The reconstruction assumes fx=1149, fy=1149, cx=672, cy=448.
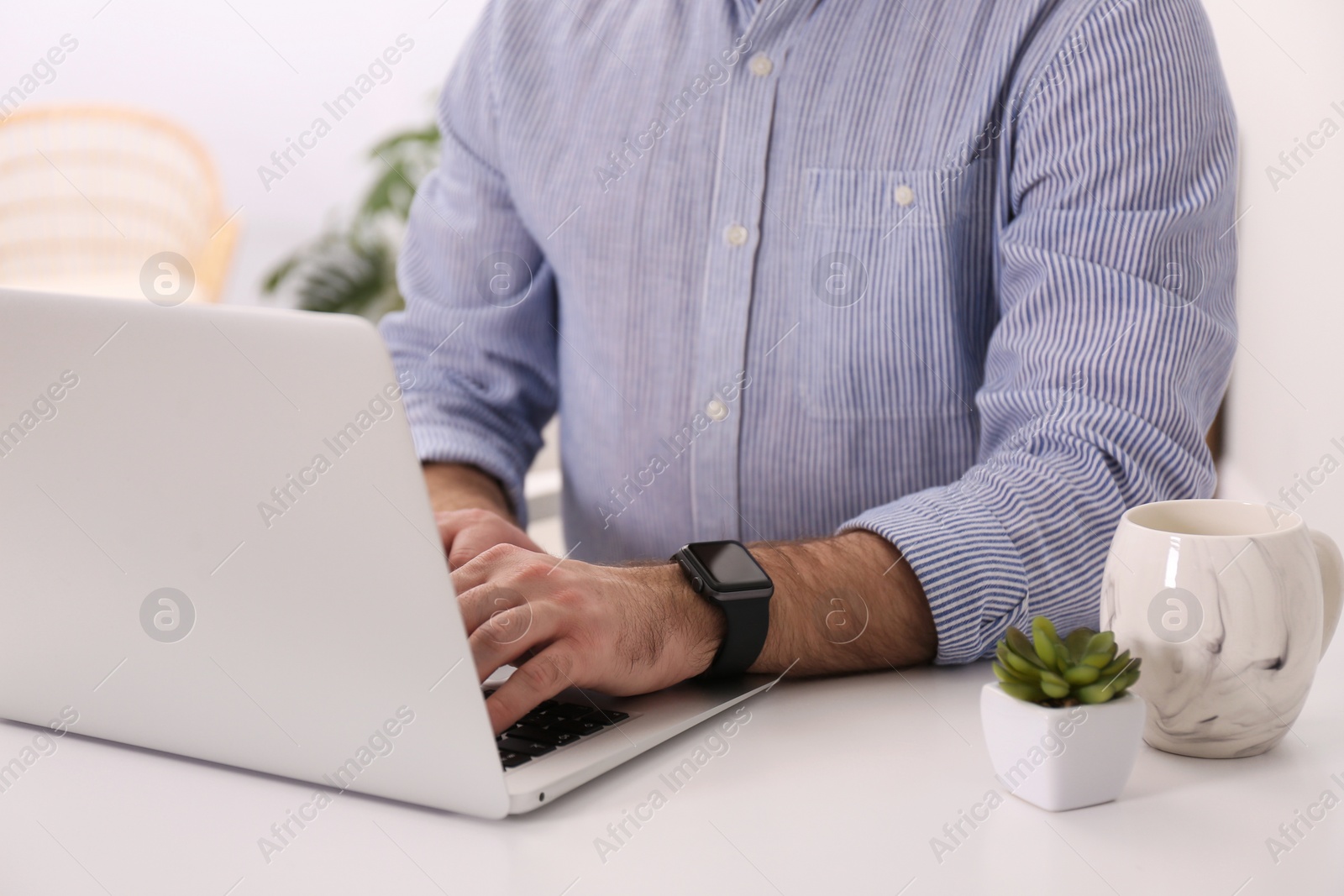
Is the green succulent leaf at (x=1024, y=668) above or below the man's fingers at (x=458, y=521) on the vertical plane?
above

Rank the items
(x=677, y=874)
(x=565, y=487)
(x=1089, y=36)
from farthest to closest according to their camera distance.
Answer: (x=565, y=487) < (x=1089, y=36) < (x=677, y=874)

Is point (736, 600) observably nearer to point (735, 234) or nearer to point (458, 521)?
point (458, 521)

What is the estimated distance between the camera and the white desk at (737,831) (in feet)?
1.56

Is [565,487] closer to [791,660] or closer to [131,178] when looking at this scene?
[791,660]

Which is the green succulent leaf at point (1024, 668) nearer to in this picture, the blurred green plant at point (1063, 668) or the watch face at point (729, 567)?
the blurred green plant at point (1063, 668)

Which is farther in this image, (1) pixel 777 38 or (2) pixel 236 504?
(1) pixel 777 38

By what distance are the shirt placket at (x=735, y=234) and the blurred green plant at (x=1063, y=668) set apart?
51 cm

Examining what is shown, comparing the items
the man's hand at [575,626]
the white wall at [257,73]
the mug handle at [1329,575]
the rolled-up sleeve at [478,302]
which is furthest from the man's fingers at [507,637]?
the white wall at [257,73]

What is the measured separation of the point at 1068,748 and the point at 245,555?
376mm

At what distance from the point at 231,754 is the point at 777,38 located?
0.74 m


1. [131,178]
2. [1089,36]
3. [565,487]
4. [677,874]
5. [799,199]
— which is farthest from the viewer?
[131,178]

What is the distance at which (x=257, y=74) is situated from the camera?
3.24m

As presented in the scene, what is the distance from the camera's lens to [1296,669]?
56 centimetres

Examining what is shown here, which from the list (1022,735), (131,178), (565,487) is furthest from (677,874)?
(131,178)
